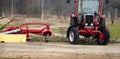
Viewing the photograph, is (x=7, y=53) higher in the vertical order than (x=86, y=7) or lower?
lower

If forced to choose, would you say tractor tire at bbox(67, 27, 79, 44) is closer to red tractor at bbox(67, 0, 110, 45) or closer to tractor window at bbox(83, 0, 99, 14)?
red tractor at bbox(67, 0, 110, 45)

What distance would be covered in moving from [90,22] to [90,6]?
97cm

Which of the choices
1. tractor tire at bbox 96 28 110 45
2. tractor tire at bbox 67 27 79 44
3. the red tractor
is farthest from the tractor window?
tractor tire at bbox 67 27 79 44

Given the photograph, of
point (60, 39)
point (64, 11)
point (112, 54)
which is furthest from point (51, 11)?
point (112, 54)

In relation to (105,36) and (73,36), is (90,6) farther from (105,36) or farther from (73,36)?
(73,36)

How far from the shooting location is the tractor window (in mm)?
24062

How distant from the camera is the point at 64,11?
255 feet

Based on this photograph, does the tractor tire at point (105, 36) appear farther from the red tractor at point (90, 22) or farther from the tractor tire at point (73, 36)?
the tractor tire at point (73, 36)

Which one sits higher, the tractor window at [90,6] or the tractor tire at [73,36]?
the tractor window at [90,6]

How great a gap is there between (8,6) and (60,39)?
50.3m

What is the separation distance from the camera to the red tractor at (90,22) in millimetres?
23594

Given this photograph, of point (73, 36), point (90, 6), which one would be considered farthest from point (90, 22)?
point (73, 36)

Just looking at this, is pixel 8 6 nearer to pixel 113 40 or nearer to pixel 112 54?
pixel 113 40

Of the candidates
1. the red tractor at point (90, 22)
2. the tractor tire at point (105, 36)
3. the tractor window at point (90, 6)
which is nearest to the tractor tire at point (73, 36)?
the red tractor at point (90, 22)
